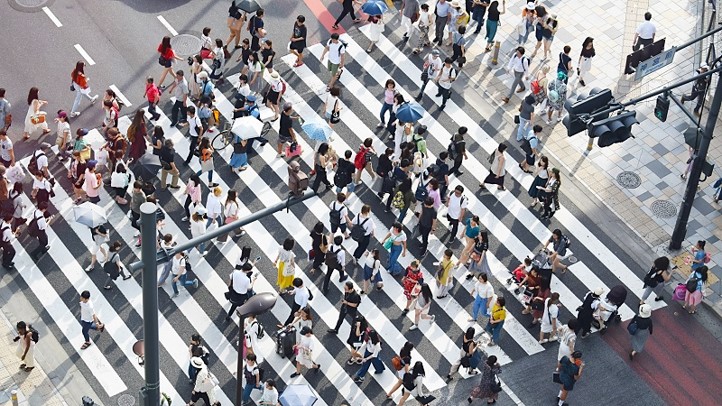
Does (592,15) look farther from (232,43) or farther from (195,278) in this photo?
(195,278)

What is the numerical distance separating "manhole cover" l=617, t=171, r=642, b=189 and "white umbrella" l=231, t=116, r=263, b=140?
937 centimetres

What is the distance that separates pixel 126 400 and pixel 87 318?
1.96 meters

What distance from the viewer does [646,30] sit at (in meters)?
34.4

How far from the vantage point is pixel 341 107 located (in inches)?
1309

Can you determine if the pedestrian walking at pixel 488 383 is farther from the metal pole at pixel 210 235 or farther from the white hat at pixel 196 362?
the metal pole at pixel 210 235

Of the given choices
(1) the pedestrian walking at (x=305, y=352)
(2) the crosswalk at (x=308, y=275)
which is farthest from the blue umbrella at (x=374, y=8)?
(1) the pedestrian walking at (x=305, y=352)

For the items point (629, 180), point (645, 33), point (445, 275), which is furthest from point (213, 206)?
point (645, 33)

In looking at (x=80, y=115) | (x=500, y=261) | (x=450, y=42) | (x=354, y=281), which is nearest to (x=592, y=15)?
(x=450, y=42)

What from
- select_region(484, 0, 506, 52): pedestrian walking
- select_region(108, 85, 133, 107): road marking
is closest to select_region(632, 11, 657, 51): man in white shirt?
select_region(484, 0, 506, 52): pedestrian walking

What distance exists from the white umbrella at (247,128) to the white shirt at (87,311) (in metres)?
5.93

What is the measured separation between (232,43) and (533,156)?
933 cm

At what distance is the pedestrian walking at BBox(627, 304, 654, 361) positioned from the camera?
26859 millimetres

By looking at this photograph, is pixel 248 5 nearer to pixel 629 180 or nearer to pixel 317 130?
pixel 317 130

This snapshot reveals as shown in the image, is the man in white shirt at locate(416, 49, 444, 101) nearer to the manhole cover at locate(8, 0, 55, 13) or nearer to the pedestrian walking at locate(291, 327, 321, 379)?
the pedestrian walking at locate(291, 327, 321, 379)
